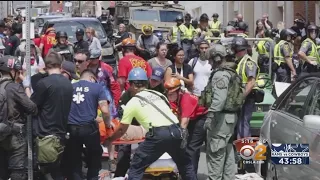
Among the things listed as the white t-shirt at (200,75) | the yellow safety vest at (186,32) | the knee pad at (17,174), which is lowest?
the knee pad at (17,174)

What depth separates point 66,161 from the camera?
8.49 metres

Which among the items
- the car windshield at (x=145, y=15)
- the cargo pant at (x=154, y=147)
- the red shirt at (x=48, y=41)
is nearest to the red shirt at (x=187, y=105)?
the cargo pant at (x=154, y=147)

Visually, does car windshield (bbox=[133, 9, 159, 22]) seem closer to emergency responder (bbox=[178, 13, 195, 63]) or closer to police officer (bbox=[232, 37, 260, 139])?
emergency responder (bbox=[178, 13, 195, 63])

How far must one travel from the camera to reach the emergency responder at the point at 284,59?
13961mm

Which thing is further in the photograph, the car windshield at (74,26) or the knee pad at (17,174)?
the car windshield at (74,26)

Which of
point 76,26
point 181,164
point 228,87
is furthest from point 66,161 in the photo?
Result: point 76,26

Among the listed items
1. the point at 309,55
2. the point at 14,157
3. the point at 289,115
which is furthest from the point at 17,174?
the point at 309,55

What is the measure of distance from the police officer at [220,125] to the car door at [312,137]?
1448 millimetres

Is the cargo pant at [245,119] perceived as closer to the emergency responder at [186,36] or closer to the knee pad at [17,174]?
the knee pad at [17,174]

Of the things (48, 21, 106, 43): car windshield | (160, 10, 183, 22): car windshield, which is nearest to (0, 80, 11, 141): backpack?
(48, 21, 106, 43): car windshield

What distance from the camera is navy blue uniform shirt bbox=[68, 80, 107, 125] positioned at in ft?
27.1

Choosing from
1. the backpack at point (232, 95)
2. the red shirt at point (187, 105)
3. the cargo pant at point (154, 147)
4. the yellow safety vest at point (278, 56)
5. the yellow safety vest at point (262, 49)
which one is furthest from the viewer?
the yellow safety vest at point (262, 49)

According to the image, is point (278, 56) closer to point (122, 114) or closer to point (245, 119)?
point (245, 119)

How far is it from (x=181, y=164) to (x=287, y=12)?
24.0 meters
